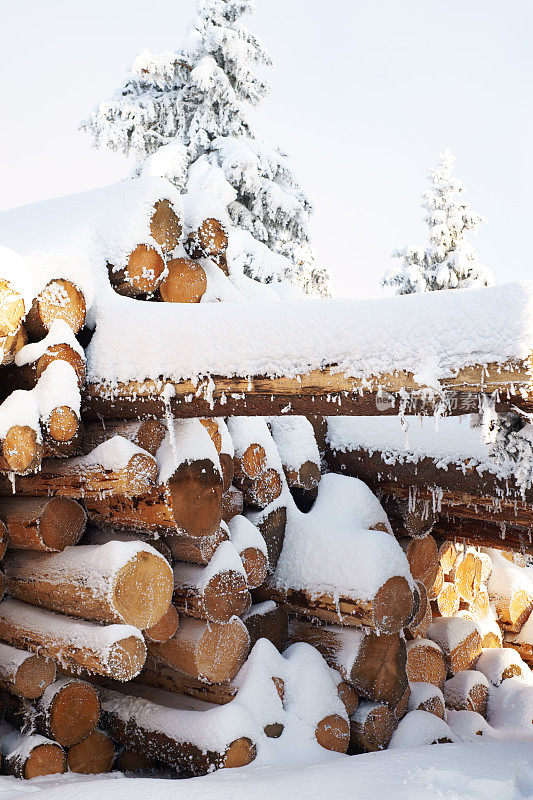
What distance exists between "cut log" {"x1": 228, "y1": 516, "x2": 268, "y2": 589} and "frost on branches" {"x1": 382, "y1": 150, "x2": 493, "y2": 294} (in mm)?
11920

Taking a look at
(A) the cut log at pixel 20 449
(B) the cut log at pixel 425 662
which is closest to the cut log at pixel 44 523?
(A) the cut log at pixel 20 449

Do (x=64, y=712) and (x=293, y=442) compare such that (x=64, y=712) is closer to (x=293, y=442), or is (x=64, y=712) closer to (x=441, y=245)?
(x=293, y=442)

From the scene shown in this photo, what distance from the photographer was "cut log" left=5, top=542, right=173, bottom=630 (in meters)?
2.88

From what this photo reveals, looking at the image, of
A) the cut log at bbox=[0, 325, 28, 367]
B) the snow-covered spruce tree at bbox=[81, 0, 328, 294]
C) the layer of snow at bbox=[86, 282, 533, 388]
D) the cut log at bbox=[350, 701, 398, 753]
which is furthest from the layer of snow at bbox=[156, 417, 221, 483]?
the snow-covered spruce tree at bbox=[81, 0, 328, 294]

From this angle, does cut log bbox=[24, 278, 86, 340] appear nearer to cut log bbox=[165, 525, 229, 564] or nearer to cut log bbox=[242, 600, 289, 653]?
cut log bbox=[165, 525, 229, 564]

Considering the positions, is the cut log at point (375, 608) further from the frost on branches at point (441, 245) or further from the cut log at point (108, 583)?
the frost on branches at point (441, 245)

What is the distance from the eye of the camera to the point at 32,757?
3010 millimetres

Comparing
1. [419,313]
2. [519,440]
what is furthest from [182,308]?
[519,440]

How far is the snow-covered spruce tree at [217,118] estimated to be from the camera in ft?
35.4

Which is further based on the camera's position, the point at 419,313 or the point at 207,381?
the point at 207,381

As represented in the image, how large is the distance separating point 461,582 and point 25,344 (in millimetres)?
4450

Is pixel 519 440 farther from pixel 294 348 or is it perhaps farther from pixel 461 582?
pixel 461 582

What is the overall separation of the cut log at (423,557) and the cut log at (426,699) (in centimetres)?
78

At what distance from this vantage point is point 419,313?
7.54ft
